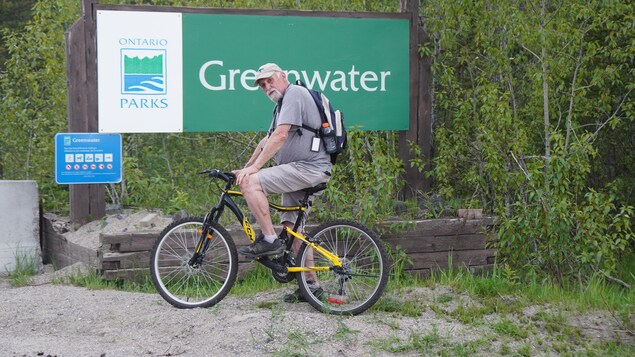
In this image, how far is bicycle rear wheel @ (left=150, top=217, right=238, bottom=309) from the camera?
7254 millimetres

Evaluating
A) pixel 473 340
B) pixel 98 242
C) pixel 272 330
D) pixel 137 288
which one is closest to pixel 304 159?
pixel 272 330

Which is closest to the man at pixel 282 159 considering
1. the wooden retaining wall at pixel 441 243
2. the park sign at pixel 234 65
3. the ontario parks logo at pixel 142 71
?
the wooden retaining wall at pixel 441 243

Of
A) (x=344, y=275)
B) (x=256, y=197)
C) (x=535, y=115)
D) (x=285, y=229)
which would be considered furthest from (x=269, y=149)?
(x=535, y=115)

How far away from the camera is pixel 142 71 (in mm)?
9625

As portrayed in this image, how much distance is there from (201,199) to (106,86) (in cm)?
179

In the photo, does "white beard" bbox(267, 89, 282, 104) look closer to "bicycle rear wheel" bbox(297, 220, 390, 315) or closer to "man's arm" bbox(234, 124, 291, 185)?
"man's arm" bbox(234, 124, 291, 185)

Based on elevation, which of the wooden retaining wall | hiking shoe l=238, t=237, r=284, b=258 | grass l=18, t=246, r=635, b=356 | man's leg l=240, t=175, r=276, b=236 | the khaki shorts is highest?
the khaki shorts

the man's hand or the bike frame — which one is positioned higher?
the man's hand

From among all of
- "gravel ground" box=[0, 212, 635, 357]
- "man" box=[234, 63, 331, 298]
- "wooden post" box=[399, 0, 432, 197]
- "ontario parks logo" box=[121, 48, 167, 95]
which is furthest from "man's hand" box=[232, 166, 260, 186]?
"wooden post" box=[399, 0, 432, 197]

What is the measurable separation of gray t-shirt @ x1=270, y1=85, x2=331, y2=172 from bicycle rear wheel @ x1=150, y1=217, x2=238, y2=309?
0.83 metres

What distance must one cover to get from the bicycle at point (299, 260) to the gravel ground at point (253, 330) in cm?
16

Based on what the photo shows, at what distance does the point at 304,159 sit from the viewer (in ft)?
23.6

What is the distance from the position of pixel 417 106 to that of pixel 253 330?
15.9 feet

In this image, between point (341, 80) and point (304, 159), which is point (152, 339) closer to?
point (304, 159)
